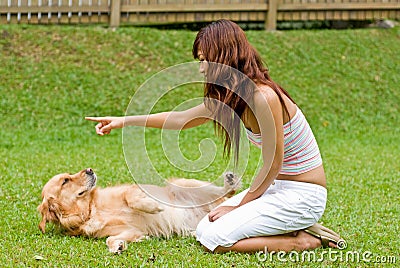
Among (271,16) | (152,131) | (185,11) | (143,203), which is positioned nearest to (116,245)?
(143,203)

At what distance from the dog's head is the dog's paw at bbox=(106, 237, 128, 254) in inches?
13.0

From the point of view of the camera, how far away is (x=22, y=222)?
A: 186 inches

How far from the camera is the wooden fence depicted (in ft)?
36.4

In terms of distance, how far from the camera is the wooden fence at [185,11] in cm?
1110

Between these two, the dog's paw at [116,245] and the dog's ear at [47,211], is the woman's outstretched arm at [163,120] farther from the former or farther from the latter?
the dog's paw at [116,245]

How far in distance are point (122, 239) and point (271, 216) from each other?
1.02 metres

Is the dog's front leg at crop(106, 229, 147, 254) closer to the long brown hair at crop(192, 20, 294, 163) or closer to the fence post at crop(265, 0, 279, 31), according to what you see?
the long brown hair at crop(192, 20, 294, 163)

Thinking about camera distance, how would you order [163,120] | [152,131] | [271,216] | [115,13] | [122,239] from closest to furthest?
[271,216]
[122,239]
[163,120]
[152,131]
[115,13]

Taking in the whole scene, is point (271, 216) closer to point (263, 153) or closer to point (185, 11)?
point (263, 153)

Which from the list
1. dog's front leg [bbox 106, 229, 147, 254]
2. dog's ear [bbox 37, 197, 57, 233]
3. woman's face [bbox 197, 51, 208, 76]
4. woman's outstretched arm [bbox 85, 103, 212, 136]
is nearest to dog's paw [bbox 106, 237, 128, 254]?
dog's front leg [bbox 106, 229, 147, 254]

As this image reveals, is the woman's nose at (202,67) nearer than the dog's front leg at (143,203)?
Yes

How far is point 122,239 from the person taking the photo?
13.7ft

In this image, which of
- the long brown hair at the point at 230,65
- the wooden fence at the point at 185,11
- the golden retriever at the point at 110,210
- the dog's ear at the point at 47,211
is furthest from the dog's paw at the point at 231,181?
the wooden fence at the point at 185,11

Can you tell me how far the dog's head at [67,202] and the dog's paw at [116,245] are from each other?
1.08ft
